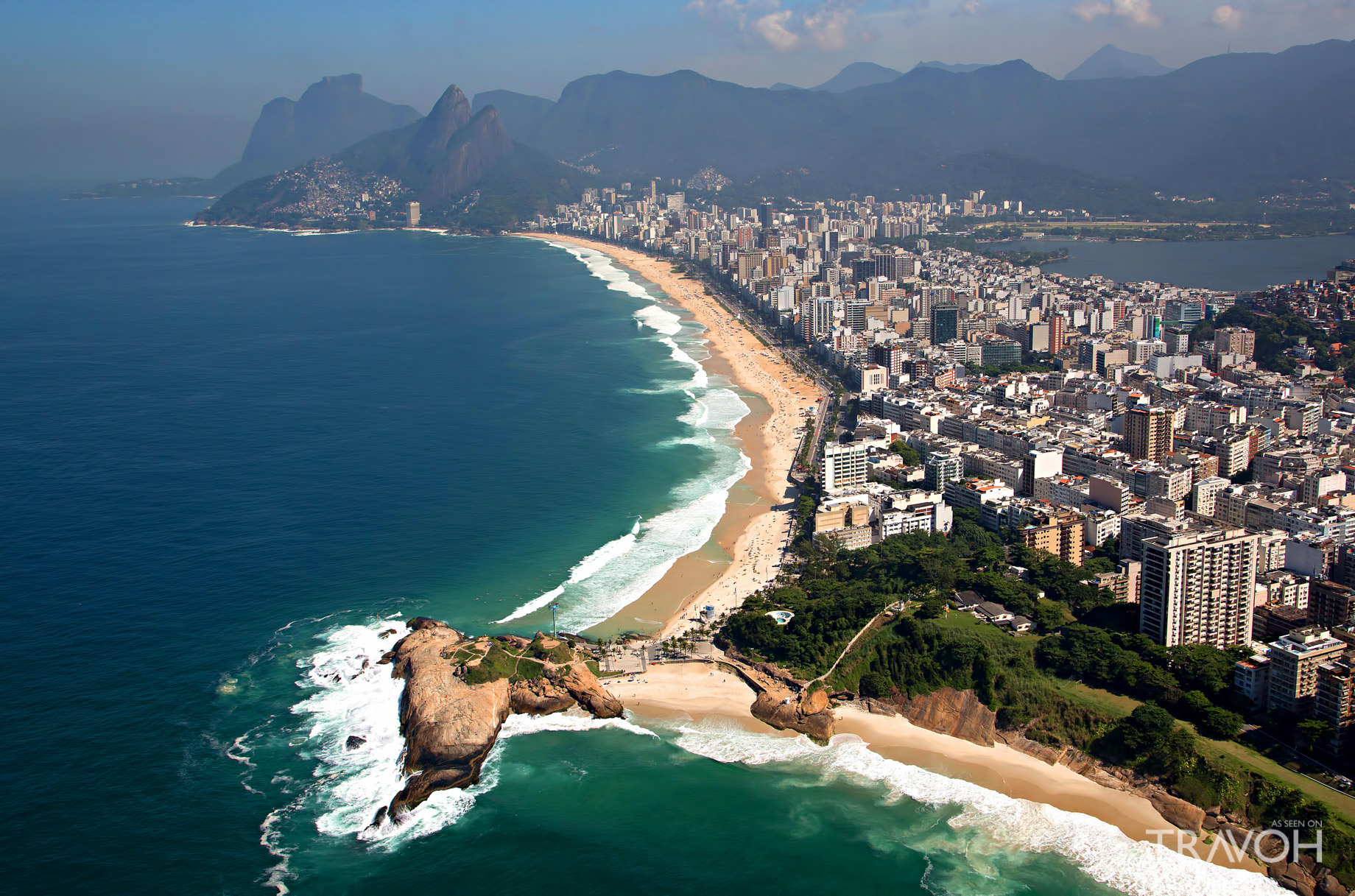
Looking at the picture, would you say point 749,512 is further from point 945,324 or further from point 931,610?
point 945,324

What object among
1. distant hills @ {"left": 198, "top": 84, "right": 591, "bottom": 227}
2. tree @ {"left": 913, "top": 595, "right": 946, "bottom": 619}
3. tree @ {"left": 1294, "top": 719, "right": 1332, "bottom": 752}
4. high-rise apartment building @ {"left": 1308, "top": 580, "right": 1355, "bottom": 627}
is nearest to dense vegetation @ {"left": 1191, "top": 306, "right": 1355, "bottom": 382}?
high-rise apartment building @ {"left": 1308, "top": 580, "right": 1355, "bottom": 627}

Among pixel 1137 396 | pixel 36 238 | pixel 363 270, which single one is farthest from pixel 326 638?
pixel 36 238

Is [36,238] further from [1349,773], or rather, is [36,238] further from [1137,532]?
[1349,773]

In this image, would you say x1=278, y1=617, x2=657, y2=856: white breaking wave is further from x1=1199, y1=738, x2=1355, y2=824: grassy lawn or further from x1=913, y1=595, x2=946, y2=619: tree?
x1=1199, y1=738, x2=1355, y2=824: grassy lawn

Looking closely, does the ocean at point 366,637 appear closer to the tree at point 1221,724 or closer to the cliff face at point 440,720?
the cliff face at point 440,720

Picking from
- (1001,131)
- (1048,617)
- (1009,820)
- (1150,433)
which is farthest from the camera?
(1001,131)

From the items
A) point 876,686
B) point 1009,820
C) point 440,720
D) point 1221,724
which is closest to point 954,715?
point 876,686

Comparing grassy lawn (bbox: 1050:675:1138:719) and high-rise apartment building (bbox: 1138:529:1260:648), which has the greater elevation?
high-rise apartment building (bbox: 1138:529:1260:648)
